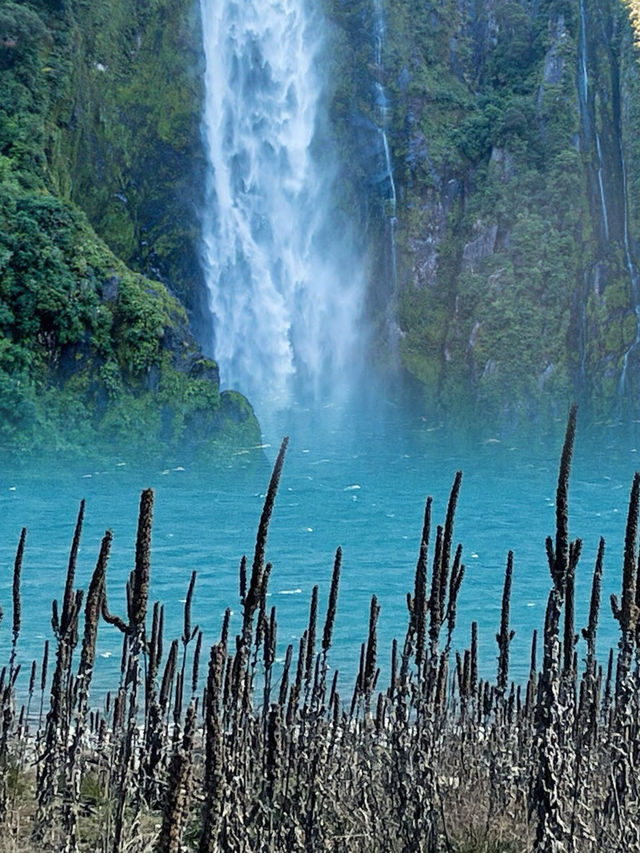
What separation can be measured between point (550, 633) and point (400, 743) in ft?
4.77

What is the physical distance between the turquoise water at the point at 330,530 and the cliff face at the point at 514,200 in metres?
10.9

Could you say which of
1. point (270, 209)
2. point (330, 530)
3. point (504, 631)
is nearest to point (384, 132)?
point (270, 209)

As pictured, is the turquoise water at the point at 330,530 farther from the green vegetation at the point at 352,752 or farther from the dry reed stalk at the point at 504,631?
the dry reed stalk at the point at 504,631

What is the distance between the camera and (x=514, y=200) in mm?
55344

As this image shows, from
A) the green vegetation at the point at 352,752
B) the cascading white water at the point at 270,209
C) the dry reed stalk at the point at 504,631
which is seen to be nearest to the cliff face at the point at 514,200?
the cascading white water at the point at 270,209

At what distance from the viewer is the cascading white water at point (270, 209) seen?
48.5 meters

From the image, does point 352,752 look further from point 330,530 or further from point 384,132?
point 384,132

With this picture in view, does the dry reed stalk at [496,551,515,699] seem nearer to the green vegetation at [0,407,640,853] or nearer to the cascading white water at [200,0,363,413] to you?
the green vegetation at [0,407,640,853]

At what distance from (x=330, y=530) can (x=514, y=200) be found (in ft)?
118

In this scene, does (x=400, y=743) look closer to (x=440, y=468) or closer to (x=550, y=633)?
(x=550, y=633)

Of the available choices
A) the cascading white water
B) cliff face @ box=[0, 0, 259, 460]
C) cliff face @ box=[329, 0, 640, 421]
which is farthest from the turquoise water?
cliff face @ box=[329, 0, 640, 421]

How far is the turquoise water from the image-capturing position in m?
17.0

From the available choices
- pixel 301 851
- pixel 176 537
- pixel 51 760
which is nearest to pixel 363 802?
pixel 301 851

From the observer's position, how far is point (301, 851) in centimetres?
507
